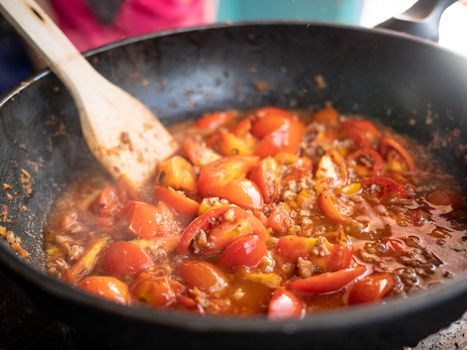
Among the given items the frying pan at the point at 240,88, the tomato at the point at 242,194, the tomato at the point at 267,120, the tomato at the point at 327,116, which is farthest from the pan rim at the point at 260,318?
the tomato at the point at 327,116

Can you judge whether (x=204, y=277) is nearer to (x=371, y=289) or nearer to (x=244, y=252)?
(x=244, y=252)

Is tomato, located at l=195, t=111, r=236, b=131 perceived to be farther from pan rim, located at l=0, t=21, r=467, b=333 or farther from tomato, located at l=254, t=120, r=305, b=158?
pan rim, located at l=0, t=21, r=467, b=333

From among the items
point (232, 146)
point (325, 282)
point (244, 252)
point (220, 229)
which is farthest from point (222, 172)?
point (325, 282)

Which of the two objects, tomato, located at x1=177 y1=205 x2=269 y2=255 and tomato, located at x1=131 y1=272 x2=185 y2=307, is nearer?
tomato, located at x1=131 y1=272 x2=185 y2=307

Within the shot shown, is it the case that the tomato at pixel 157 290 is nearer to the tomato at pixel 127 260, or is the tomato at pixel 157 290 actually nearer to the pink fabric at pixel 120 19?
the tomato at pixel 127 260

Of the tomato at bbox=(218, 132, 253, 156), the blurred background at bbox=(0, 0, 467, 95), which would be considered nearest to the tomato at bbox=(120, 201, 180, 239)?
the tomato at bbox=(218, 132, 253, 156)

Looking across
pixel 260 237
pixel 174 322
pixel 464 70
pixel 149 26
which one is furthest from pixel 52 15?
pixel 174 322
